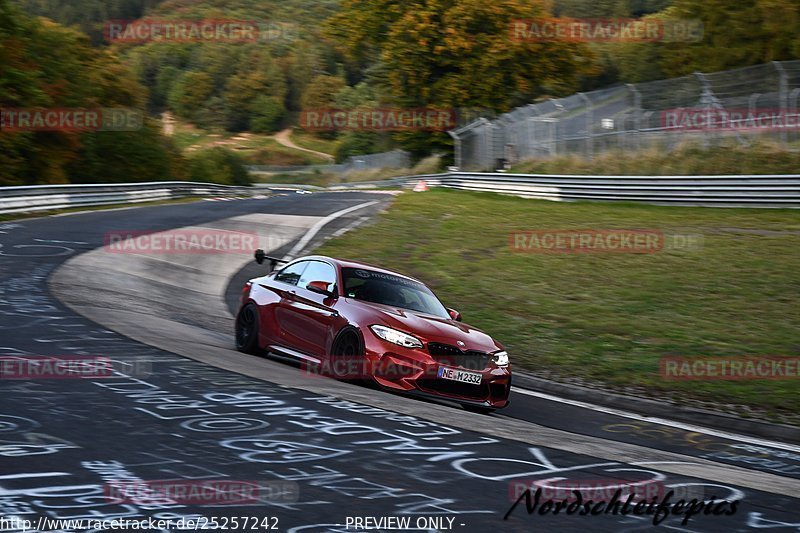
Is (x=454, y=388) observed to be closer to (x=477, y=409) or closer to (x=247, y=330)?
(x=477, y=409)

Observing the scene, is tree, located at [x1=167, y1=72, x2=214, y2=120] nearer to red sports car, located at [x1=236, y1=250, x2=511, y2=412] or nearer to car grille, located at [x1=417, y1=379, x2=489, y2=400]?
red sports car, located at [x1=236, y1=250, x2=511, y2=412]

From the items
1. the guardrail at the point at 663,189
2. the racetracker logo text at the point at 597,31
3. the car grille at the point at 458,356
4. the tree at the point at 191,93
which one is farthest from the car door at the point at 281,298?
the tree at the point at 191,93

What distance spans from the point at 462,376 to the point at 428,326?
25.6 inches

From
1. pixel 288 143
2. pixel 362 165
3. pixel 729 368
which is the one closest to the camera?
pixel 729 368

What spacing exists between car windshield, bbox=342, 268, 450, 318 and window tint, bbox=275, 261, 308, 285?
31.0 inches

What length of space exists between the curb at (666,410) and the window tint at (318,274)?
106 inches

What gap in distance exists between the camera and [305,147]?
5778 inches

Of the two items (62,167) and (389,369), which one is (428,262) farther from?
(62,167)

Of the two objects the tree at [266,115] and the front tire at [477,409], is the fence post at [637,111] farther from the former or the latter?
the tree at [266,115]

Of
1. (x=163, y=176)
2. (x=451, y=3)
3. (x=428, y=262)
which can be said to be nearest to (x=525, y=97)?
(x=451, y=3)

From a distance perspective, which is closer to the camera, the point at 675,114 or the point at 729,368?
the point at 729,368

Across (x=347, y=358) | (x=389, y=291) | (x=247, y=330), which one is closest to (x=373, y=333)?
(x=347, y=358)

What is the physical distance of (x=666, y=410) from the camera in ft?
33.8

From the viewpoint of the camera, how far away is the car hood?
9.57 meters
